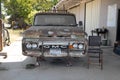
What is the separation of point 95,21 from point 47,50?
10.0m

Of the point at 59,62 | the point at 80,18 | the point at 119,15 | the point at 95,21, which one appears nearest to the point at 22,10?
the point at 80,18

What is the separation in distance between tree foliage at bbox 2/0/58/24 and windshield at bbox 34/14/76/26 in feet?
89.2

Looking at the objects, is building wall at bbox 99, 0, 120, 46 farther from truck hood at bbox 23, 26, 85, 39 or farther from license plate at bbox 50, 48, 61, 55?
license plate at bbox 50, 48, 61, 55

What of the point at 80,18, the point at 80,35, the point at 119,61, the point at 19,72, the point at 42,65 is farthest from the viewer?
the point at 80,18

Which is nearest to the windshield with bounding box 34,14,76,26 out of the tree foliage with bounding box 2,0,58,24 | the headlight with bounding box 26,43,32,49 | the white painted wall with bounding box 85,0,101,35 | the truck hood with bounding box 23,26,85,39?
the truck hood with bounding box 23,26,85,39

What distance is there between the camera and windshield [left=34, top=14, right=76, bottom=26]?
1101 cm

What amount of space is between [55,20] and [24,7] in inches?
1146

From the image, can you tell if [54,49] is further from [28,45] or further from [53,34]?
[28,45]

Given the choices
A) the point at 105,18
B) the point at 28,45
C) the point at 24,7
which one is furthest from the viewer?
the point at 24,7

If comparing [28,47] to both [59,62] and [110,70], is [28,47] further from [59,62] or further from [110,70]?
[110,70]

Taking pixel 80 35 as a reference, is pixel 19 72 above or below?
below

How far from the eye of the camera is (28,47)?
908 cm

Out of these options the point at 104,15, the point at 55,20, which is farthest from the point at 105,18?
the point at 55,20

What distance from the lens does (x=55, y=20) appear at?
36.4 feet
